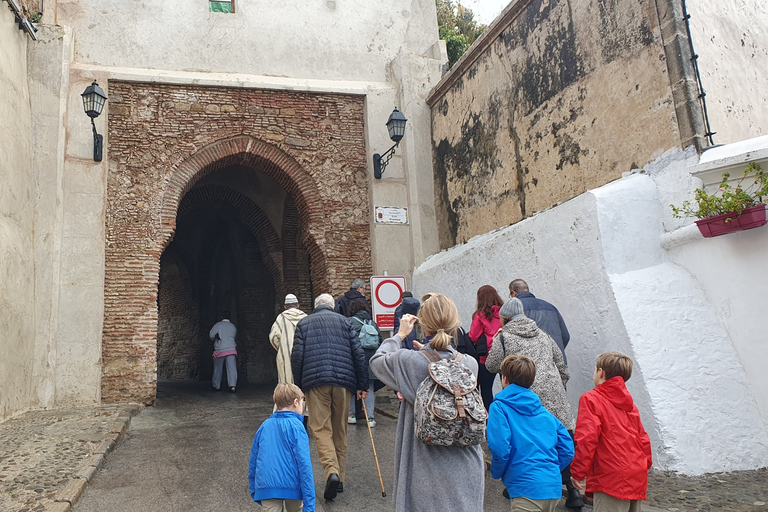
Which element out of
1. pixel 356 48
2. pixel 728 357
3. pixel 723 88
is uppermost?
pixel 356 48

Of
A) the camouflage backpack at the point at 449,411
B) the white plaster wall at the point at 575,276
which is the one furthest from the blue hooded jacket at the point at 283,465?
the white plaster wall at the point at 575,276

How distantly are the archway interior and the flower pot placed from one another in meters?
8.19

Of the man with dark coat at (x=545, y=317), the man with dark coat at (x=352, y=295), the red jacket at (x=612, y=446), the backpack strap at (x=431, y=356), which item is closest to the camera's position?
the backpack strap at (x=431, y=356)

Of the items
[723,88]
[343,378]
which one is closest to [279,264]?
[343,378]

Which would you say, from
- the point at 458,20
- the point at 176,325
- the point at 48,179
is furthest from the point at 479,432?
the point at 458,20

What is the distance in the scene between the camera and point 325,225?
927 centimetres

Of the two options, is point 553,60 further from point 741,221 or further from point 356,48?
point 356,48

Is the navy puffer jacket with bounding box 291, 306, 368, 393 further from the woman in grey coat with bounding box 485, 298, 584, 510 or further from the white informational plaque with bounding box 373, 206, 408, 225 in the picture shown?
the white informational plaque with bounding box 373, 206, 408, 225

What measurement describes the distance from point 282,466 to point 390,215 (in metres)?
6.46

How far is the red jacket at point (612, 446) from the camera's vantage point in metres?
3.01

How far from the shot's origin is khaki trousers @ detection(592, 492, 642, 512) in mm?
3033

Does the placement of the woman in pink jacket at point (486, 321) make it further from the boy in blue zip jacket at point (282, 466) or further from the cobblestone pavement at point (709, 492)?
the boy in blue zip jacket at point (282, 466)

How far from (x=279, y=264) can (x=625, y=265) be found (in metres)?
7.93

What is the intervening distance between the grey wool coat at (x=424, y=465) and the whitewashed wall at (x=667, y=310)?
2.45m
